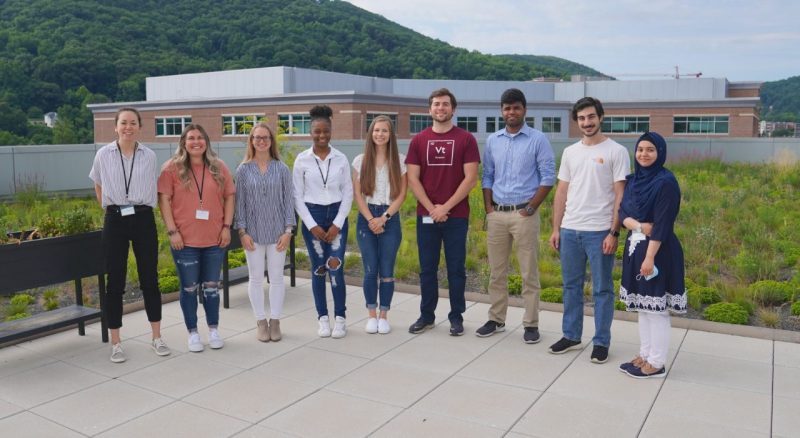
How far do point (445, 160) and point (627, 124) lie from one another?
62.1 meters

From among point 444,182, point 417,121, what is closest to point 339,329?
point 444,182

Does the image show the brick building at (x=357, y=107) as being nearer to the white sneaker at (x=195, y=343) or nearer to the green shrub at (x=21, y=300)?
the green shrub at (x=21, y=300)

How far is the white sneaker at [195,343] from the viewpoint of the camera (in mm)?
5848

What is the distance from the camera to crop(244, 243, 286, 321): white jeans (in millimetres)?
6082

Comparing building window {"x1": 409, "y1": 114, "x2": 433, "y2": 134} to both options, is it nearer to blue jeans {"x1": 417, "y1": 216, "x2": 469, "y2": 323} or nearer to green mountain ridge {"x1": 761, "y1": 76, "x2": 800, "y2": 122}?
blue jeans {"x1": 417, "y1": 216, "x2": 469, "y2": 323}

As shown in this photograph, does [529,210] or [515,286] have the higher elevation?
[529,210]

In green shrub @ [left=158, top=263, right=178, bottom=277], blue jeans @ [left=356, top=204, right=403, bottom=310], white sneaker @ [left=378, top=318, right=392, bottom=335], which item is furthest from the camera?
green shrub @ [left=158, top=263, right=178, bottom=277]

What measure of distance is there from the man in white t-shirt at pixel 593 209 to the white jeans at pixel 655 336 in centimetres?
36

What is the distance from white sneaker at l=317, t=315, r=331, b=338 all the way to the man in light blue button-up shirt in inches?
63.0

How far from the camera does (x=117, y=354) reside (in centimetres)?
558

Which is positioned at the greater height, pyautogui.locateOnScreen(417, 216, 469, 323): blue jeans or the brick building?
the brick building

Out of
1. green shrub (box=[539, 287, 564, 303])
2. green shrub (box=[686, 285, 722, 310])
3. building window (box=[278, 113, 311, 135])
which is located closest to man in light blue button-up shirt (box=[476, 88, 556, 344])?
green shrub (box=[539, 287, 564, 303])

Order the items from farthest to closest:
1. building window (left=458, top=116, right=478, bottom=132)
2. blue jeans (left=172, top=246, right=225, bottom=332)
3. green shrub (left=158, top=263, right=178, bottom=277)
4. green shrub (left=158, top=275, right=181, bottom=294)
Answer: building window (left=458, top=116, right=478, bottom=132), green shrub (left=158, top=263, right=178, bottom=277), green shrub (left=158, top=275, right=181, bottom=294), blue jeans (left=172, top=246, right=225, bottom=332)

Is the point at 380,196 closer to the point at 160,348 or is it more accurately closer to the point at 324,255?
the point at 324,255
